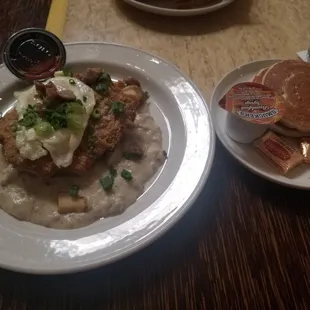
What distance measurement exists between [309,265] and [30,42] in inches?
52.9

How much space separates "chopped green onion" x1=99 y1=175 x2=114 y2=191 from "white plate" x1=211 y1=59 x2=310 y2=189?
1.40ft

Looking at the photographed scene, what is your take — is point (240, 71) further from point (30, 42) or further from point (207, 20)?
point (30, 42)

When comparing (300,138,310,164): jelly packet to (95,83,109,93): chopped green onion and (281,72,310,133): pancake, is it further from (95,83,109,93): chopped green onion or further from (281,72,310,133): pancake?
(95,83,109,93): chopped green onion

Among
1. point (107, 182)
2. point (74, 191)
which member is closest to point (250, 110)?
point (107, 182)

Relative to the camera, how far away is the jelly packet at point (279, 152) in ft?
4.58

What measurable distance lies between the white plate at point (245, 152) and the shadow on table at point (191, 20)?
391 millimetres

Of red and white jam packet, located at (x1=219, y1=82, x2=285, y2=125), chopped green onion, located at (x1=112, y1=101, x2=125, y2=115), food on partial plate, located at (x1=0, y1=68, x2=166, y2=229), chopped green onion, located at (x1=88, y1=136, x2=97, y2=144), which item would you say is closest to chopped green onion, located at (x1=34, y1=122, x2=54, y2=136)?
food on partial plate, located at (x1=0, y1=68, x2=166, y2=229)

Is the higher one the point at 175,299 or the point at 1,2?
the point at 1,2

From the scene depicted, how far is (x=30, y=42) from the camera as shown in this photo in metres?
1.67

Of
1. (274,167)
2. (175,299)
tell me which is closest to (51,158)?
(175,299)

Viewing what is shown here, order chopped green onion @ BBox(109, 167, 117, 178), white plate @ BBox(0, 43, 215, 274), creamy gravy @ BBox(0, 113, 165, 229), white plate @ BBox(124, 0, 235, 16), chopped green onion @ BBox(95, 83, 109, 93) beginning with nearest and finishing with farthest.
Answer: white plate @ BBox(0, 43, 215, 274) < creamy gravy @ BBox(0, 113, 165, 229) < chopped green onion @ BBox(109, 167, 117, 178) < chopped green onion @ BBox(95, 83, 109, 93) < white plate @ BBox(124, 0, 235, 16)

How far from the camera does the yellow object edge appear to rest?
75.9 inches

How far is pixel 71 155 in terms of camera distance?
134 centimetres

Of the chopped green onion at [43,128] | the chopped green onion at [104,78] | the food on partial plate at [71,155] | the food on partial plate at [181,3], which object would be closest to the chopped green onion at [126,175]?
the food on partial plate at [71,155]
